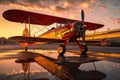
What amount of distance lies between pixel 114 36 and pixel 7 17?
24417mm

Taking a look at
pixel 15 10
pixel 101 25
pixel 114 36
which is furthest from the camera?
pixel 114 36

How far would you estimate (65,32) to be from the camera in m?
11.1

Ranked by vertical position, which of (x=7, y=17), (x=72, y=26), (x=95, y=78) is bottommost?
(x=95, y=78)

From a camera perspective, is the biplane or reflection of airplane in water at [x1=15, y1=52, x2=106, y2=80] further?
the biplane

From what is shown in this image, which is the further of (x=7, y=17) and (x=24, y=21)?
(x=24, y=21)

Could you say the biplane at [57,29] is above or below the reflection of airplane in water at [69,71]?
above

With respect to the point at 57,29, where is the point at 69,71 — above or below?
below

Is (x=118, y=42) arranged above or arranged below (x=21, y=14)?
below

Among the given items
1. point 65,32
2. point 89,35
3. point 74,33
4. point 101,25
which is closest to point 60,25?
point 65,32

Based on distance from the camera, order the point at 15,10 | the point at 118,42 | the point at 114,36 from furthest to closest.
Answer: the point at 114,36, the point at 118,42, the point at 15,10

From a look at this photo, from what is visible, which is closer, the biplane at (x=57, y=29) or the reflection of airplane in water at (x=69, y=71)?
the reflection of airplane in water at (x=69, y=71)

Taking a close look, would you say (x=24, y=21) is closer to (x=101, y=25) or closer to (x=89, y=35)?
(x=101, y=25)

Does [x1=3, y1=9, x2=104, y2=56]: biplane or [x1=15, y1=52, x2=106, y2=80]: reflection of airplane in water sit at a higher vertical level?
[x1=3, y1=9, x2=104, y2=56]: biplane

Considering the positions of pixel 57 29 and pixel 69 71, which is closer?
pixel 69 71
